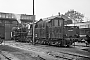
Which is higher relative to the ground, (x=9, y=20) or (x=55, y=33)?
(x=9, y=20)

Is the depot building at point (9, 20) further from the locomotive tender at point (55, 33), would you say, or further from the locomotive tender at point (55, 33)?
the locomotive tender at point (55, 33)

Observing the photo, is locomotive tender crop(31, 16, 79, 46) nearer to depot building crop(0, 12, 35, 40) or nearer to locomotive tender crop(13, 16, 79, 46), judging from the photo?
locomotive tender crop(13, 16, 79, 46)

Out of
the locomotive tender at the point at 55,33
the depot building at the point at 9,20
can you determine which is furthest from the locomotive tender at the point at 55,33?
the depot building at the point at 9,20

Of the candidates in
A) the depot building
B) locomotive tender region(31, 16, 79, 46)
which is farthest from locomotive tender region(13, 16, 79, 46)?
the depot building

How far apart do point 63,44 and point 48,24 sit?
4056 millimetres

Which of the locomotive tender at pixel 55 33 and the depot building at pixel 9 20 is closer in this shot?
the locomotive tender at pixel 55 33

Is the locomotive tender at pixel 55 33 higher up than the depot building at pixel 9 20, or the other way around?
the depot building at pixel 9 20

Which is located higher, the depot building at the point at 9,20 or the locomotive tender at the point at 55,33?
the depot building at the point at 9,20

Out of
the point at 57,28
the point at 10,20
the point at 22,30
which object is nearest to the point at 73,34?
the point at 57,28

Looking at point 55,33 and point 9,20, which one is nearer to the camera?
point 55,33

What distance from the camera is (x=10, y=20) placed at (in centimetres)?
5584

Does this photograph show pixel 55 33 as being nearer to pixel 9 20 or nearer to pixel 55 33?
pixel 55 33

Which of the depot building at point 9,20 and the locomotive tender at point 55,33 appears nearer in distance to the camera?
the locomotive tender at point 55,33

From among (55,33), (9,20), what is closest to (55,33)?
(55,33)
